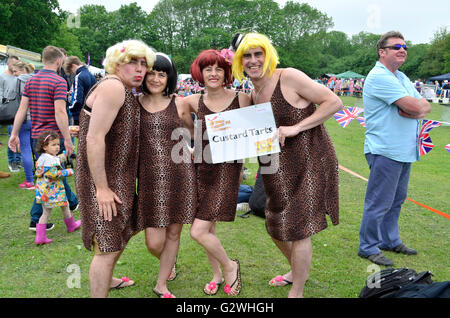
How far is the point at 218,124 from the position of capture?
105 inches

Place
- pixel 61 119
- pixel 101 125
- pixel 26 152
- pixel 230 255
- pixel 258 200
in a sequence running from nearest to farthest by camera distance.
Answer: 1. pixel 101 125
2. pixel 230 255
3. pixel 61 119
4. pixel 258 200
5. pixel 26 152

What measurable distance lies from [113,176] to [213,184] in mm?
774

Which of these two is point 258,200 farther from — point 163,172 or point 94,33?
point 94,33

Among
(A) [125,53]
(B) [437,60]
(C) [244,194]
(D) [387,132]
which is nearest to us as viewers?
(A) [125,53]

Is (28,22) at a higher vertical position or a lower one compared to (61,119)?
higher

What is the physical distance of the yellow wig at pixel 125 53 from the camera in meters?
2.31

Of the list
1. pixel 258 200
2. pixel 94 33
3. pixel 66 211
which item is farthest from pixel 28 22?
pixel 94 33

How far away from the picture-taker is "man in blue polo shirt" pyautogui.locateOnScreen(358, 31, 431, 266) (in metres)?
3.36

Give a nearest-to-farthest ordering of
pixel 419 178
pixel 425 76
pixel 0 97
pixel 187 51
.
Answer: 1. pixel 0 97
2. pixel 419 178
3. pixel 425 76
4. pixel 187 51

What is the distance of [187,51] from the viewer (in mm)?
60969

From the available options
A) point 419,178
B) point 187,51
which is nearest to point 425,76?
point 187,51

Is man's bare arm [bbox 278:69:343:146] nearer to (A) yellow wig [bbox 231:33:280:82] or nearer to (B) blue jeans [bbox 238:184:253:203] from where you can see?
(A) yellow wig [bbox 231:33:280:82]
